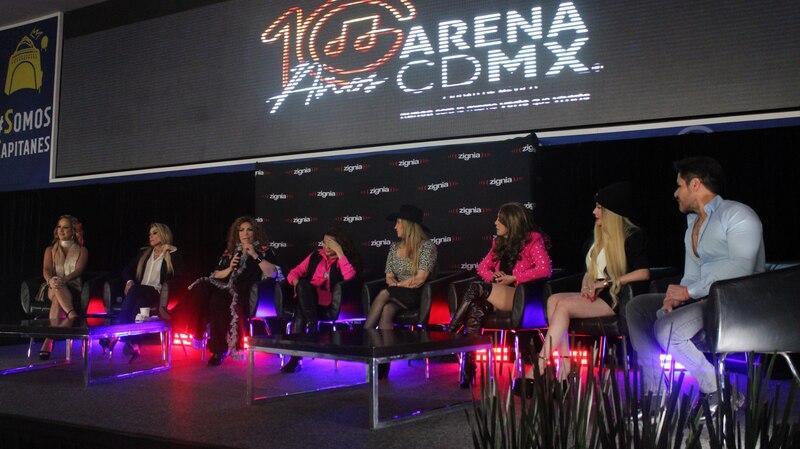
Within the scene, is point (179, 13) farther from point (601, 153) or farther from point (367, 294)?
point (601, 153)

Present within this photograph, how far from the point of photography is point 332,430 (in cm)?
292

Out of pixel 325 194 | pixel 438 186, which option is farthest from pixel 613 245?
pixel 325 194

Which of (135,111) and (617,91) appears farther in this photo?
(135,111)

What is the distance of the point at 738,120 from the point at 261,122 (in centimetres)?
391

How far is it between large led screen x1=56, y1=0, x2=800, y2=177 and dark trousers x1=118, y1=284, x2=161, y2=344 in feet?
4.98

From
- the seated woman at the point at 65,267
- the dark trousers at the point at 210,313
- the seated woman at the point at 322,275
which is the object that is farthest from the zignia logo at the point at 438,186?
the seated woman at the point at 65,267

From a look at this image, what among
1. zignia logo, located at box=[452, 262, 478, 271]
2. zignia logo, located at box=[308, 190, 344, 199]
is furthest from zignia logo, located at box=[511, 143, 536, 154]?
zignia logo, located at box=[308, 190, 344, 199]

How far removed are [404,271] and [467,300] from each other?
843 mm

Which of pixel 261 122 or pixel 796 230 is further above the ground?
pixel 261 122

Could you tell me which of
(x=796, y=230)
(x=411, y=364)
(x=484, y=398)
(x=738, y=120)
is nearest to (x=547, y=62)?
(x=738, y=120)

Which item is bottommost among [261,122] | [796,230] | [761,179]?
[796,230]

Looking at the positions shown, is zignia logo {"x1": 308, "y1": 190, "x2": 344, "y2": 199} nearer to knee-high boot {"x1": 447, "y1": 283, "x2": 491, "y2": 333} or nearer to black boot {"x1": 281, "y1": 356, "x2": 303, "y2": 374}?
black boot {"x1": 281, "y1": 356, "x2": 303, "y2": 374}

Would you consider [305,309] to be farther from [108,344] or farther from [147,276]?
[108,344]

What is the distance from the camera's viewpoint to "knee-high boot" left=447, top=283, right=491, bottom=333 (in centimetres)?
416
